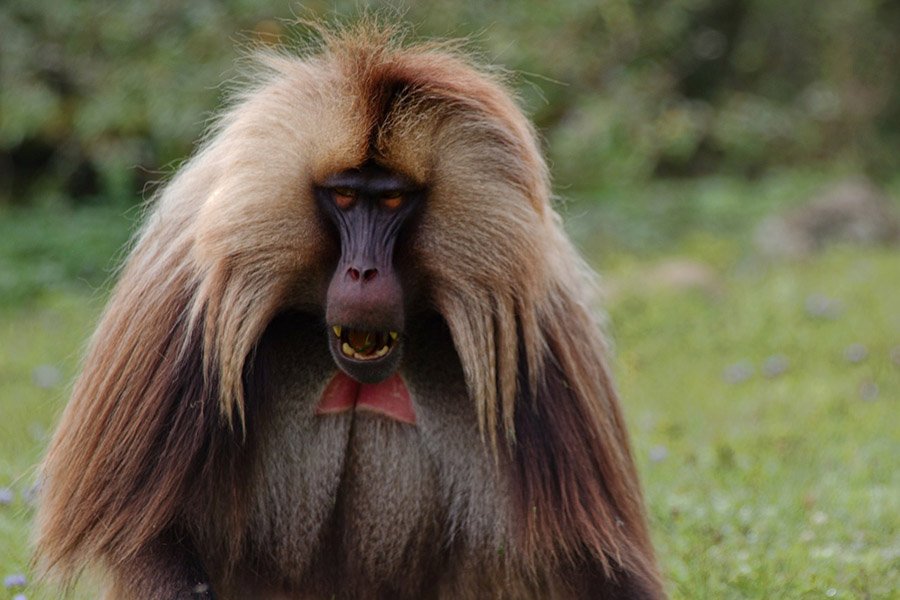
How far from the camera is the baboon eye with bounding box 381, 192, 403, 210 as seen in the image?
337cm

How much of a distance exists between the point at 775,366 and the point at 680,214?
16.6ft

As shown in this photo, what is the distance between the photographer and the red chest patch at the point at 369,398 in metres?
3.68

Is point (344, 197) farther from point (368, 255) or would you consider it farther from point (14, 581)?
point (14, 581)

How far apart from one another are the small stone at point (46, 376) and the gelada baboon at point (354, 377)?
3.53 meters

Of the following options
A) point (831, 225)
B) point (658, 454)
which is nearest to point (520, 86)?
point (658, 454)

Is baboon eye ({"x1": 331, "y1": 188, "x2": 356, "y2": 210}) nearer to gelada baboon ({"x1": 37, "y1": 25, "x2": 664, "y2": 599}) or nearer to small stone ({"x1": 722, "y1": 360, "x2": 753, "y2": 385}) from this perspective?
gelada baboon ({"x1": 37, "y1": 25, "x2": 664, "y2": 599})

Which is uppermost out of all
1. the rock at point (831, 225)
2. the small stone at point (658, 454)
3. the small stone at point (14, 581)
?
the rock at point (831, 225)

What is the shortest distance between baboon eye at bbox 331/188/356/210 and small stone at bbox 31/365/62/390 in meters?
4.16

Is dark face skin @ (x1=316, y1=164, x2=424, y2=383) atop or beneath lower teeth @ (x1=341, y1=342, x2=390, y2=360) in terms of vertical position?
atop

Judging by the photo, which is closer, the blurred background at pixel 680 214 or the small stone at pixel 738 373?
the blurred background at pixel 680 214

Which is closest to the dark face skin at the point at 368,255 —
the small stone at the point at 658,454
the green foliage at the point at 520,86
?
the small stone at the point at 658,454

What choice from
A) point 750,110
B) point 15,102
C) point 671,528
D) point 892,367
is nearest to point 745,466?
point 671,528

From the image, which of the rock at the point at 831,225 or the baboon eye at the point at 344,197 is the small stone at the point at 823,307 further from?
the baboon eye at the point at 344,197

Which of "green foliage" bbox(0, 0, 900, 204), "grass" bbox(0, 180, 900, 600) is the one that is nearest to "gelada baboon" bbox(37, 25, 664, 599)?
"grass" bbox(0, 180, 900, 600)
